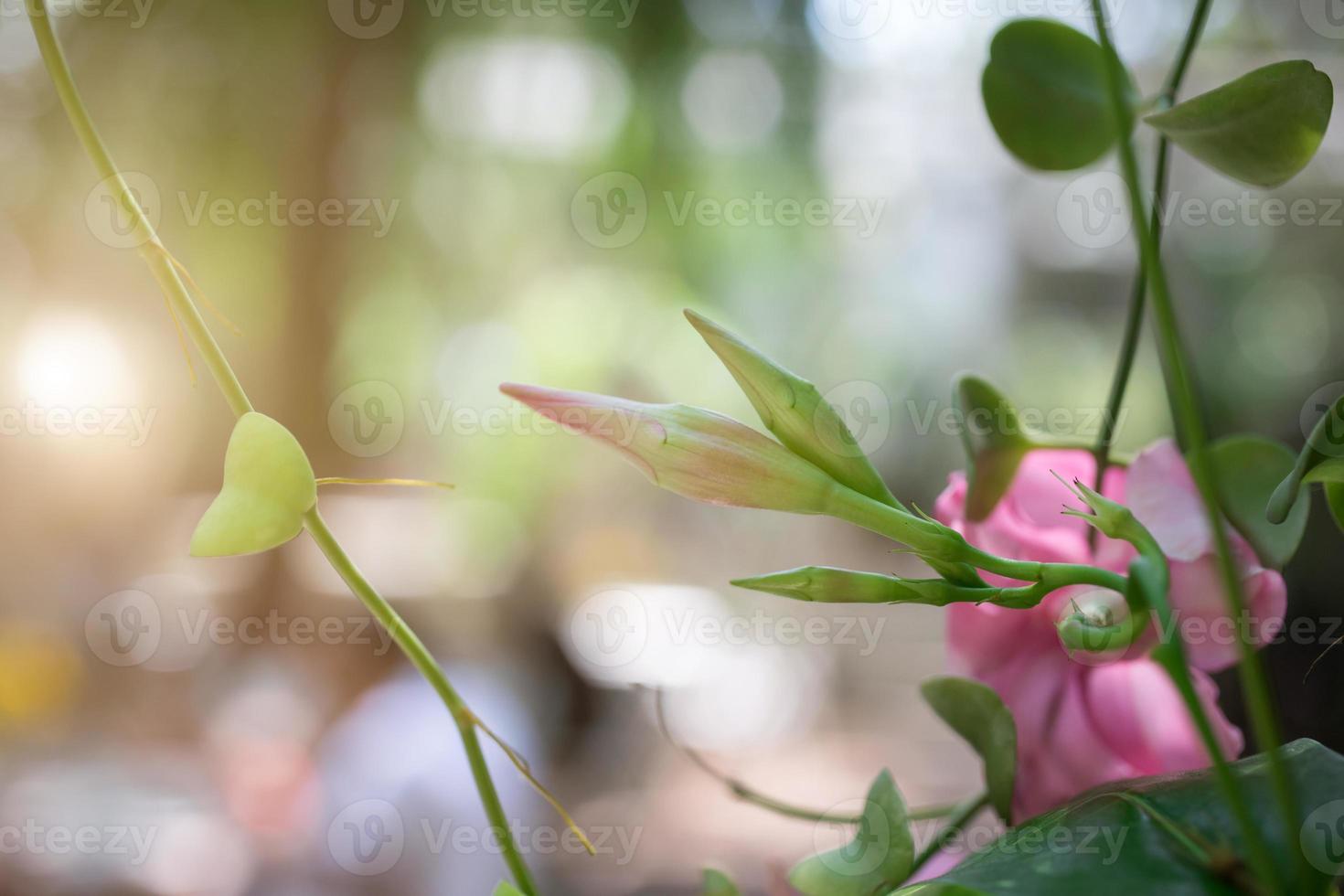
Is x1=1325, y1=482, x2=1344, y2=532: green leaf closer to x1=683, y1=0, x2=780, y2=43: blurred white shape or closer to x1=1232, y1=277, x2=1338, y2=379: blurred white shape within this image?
x1=1232, y1=277, x2=1338, y2=379: blurred white shape

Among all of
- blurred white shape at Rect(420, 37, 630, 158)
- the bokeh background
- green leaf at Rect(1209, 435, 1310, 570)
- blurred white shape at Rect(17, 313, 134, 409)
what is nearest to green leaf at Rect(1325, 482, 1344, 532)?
green leaf at Rect(1209, 435, 1310, 570)

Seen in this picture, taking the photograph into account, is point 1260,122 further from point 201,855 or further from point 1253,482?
point 201,855

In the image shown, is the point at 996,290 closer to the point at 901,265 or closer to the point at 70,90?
the point at 901,265

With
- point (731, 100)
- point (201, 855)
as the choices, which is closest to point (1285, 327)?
point (731, 100)

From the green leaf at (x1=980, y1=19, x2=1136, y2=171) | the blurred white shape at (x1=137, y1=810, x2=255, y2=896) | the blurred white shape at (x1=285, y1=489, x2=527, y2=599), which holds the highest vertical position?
the green leaf at (x1=980, y1=19, x2=1136, y2=171)

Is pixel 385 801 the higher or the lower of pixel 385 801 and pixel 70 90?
the lower

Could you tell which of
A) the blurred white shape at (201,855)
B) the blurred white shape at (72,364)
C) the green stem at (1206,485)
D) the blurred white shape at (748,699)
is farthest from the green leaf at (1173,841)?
the blurred white shape at (748,699)

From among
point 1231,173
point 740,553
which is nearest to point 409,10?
point 740,553
